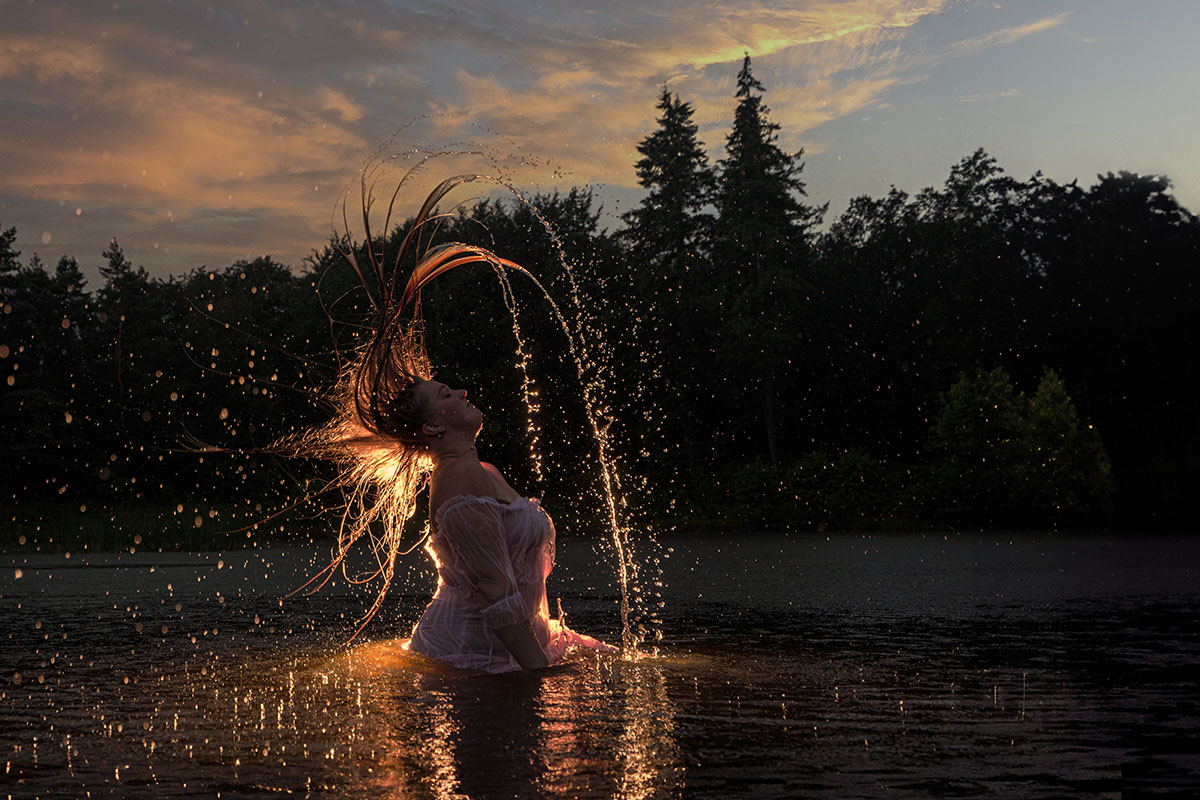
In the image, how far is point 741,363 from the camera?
58250 mm

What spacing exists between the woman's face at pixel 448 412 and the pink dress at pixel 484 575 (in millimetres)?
551

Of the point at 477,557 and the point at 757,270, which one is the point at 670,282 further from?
→ the point at 477,557

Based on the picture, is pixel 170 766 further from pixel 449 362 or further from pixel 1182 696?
pixel 449 362

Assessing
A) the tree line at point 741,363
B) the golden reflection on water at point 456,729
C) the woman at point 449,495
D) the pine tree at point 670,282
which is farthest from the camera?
the pine tree at point 670,282

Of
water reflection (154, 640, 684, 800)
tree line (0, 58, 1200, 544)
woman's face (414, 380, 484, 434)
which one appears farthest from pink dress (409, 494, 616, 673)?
tree line (0, 58, 1200, 544)

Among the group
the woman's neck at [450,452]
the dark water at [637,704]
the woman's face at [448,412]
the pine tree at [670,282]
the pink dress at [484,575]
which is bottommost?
the dark water at [637,704]

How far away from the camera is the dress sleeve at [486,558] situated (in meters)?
7.63

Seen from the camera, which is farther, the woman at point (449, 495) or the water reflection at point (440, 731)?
the woman at point (449, 495)

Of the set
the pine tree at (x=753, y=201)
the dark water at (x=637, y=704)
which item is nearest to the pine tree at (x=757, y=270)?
the pine tree at (x=753, y=201)

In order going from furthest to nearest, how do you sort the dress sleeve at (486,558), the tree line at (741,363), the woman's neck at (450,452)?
the tree line at (741,363) < the woman's neck at (450,452) < the dress sleeve at (486,558)

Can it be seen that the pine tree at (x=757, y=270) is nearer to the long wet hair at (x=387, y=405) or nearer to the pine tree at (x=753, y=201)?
the pine tree at (x=753, y=201)

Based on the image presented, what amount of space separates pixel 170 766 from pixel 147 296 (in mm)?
75264

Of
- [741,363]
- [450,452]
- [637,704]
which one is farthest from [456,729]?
[741,363]

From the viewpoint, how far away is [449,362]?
5319cm
